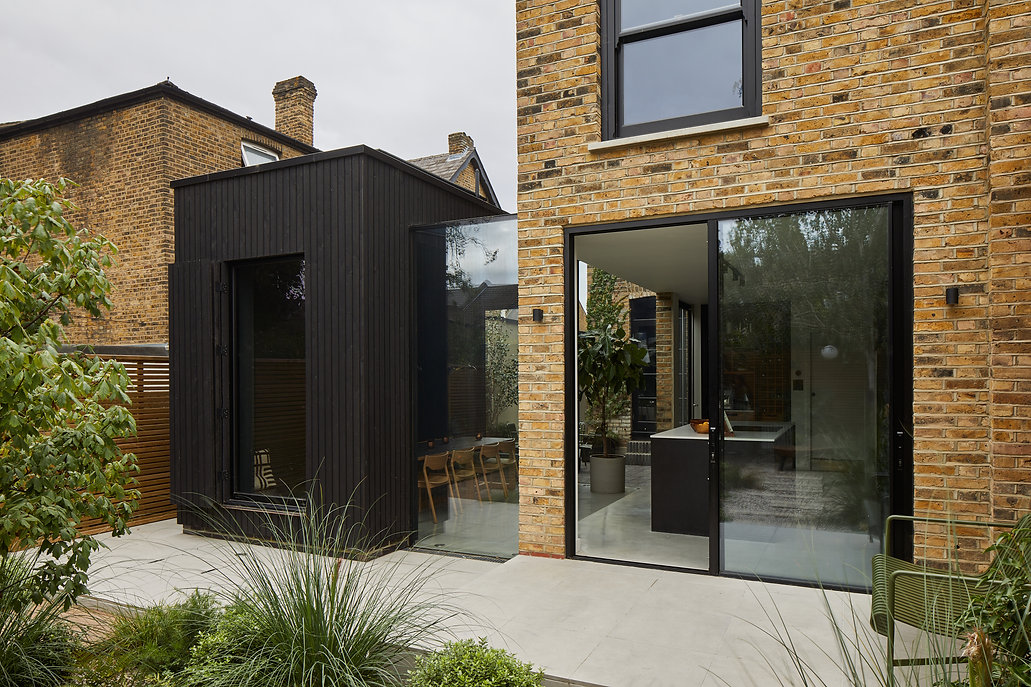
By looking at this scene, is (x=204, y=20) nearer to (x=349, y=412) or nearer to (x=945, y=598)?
(x=349, y=412)

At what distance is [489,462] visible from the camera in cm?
568

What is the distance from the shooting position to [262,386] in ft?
19.8

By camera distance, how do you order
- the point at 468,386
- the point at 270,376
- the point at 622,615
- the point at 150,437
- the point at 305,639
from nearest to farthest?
the point at 305,639 → the point at 622,615 → the point at 468,386 → the point at 270,376 → the point at 150,437

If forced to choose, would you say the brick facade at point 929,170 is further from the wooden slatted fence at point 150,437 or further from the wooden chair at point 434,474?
the wooden slatted fence at point 150,437

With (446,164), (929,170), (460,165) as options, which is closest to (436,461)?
(929,170)

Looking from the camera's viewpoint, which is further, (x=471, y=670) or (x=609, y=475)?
(x=609, y=475)

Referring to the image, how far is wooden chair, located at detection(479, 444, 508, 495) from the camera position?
18.4ft

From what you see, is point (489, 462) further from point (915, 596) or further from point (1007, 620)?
point (1007, 620)

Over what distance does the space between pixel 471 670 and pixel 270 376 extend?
419cm

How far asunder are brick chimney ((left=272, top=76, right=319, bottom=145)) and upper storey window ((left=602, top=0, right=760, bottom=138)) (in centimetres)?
1078

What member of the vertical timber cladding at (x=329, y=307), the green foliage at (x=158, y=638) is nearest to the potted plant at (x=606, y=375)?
the vertical timber cladding at (x=329, y=307)

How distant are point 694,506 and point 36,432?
4765mm

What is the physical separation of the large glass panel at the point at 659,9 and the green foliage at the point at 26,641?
4.93 metres

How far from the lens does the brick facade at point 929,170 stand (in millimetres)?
3680
